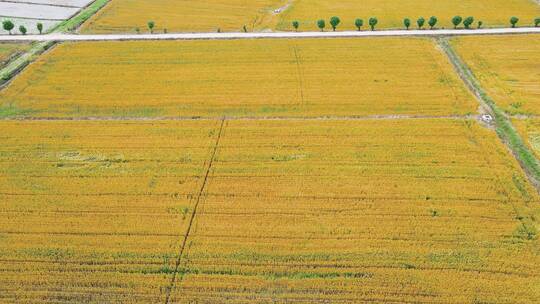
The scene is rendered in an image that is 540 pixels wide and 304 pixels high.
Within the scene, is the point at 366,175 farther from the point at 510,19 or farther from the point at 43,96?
the point at 510,19

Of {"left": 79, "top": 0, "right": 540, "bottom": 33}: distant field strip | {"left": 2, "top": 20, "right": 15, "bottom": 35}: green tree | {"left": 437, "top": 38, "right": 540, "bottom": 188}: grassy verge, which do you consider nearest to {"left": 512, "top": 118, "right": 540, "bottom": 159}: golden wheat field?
{"left": 437, "top": 38, "right": 540, "bottom": 188}: grassy verge

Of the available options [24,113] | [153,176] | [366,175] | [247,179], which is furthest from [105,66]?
[366,175]

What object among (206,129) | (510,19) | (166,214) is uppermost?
(510,19)

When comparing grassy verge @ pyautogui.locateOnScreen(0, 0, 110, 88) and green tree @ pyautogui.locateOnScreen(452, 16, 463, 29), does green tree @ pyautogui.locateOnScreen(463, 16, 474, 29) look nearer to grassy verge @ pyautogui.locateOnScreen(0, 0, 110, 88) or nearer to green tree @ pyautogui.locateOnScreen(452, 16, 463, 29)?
green tree @ pyautogui.locateOnScreen(452, 16, 463, 29)

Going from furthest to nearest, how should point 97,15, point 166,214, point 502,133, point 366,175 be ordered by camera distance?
1. point 97,15
2. point 502,133
3. point 366,175
4. point 166,214

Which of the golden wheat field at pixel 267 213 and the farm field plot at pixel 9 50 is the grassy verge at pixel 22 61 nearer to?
the farm field plot at pixel 9 50

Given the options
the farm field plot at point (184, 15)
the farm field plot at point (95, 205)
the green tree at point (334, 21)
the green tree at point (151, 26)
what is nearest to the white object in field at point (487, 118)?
the farm field plot at point (95, 205)
